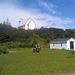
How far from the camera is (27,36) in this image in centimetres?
3550

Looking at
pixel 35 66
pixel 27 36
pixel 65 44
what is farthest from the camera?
pixel 27 36

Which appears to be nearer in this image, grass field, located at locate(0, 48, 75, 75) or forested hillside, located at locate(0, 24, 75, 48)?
grass field, located at locate(0, 48, 75, 75)

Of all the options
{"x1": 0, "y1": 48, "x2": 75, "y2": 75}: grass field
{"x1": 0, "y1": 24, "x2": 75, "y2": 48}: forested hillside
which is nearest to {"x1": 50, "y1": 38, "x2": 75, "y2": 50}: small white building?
{"x1": 0, "y1": 24, "x2": 75, "y2": 48}: forested hillside

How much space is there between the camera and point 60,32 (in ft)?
136

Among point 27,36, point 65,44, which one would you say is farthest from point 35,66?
point 27,36

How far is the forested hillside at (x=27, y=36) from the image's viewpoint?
31383mm

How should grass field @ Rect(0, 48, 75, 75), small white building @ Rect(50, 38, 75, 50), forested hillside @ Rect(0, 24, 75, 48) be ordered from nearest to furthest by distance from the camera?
1. grass field @ Rect(0, 48, 75, 75)
2. small white building @ Rect(50, 38, 75, 50)
3. forested hillside @ Rect(0, 24, 75, 48)

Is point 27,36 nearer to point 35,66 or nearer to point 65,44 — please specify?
point 65,44

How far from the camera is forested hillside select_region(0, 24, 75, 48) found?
31383 millimetres

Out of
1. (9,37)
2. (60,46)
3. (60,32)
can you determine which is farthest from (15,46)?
(60,32)

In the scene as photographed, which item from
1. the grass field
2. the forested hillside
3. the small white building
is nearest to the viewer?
the grass field

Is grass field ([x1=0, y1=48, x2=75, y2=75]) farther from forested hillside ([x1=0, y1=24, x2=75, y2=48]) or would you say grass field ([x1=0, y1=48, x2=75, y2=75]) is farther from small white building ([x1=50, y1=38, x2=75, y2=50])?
forested hillside ([x1=0, y1=24, x2=75, y2=48])

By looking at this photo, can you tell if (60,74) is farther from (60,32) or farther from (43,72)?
(60,32)

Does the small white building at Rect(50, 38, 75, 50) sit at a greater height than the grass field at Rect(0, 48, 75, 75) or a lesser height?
greater
